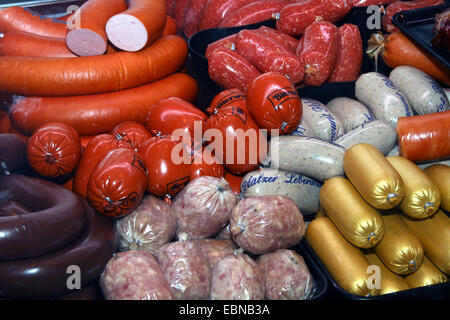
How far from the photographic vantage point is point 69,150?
1948 millimetres

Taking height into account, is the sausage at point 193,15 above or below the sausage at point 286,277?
above

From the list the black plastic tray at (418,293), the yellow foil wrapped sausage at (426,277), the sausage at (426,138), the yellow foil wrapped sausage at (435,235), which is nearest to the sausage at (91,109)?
the sausage at (426,138)

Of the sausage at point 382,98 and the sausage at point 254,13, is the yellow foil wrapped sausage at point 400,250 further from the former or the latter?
the sausage at point 254,13

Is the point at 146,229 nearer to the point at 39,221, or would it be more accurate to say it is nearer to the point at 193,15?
the point at 39,221

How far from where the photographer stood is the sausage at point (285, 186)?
205cm

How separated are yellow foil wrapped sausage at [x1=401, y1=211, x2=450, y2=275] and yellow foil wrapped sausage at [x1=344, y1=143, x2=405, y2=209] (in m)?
0.27

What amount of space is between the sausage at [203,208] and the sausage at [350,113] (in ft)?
3.53

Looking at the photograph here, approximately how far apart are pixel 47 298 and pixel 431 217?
1.77 meters

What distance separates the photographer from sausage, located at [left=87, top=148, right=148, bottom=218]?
169 cm

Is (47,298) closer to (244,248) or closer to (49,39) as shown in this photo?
(244,248)

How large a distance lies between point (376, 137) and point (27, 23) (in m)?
2.53

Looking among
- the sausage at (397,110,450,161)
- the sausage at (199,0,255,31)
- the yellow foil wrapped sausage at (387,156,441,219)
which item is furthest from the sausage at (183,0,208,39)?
the yellow foil wrapped sausage at (387,156,441,219)

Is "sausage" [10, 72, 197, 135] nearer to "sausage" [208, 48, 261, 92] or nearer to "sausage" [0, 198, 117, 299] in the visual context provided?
"sausage" [208, 48, 261, 92]
